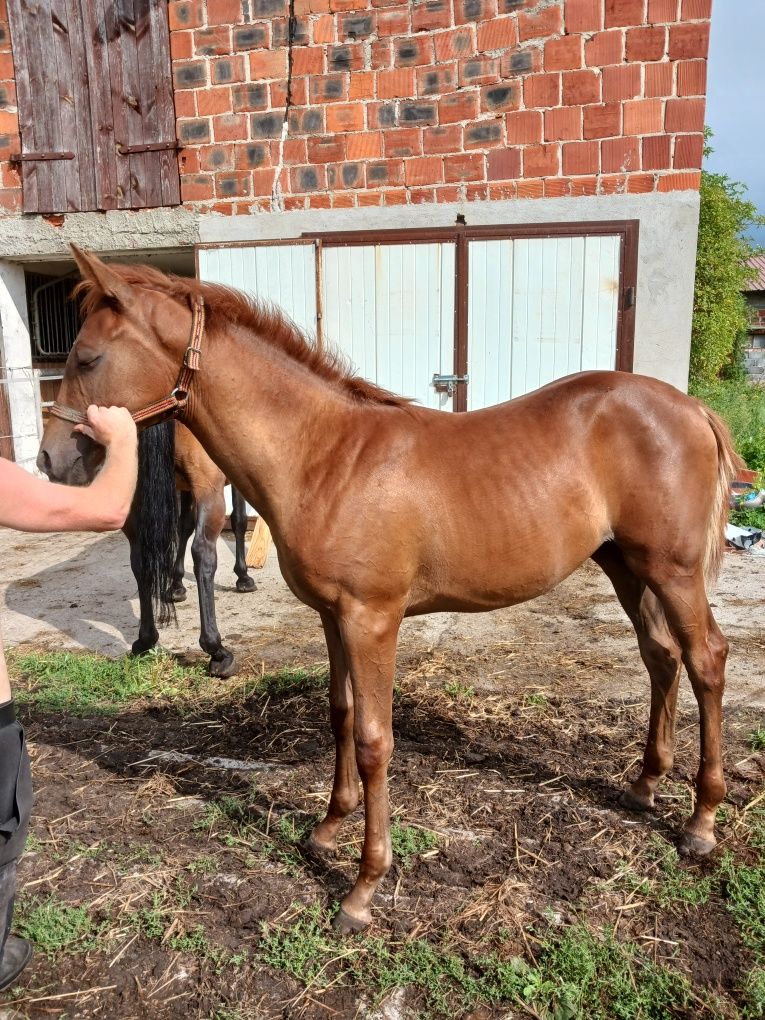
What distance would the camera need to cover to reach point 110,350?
1959 mm

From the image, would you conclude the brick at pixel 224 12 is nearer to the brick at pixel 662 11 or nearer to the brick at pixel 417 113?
the brick at pixel 417 113

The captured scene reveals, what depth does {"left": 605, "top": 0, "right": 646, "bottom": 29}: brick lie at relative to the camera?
17.7 feet

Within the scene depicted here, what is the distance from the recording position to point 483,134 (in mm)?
5930

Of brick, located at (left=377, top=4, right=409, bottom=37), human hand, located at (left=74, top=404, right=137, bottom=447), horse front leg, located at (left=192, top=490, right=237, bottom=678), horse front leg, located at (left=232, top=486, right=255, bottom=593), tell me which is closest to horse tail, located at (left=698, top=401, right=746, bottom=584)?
human hand, located at (left=74, top=404, right=137, bottom=447)

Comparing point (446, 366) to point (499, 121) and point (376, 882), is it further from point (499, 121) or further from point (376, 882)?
point (376, 882)

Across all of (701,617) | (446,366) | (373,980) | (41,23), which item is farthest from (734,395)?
(373,980)

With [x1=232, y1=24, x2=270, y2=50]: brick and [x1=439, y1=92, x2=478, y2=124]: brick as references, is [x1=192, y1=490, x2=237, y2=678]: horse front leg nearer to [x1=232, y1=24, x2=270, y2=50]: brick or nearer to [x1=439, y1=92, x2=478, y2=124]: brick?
[x1=439, y1=92, x2=478, y2=124]: brick

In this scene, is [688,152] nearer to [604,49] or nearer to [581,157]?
[581,157]

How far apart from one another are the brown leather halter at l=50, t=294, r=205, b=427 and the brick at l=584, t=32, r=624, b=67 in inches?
201

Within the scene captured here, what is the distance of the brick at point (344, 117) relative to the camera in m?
6.16

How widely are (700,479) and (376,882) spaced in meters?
1.67

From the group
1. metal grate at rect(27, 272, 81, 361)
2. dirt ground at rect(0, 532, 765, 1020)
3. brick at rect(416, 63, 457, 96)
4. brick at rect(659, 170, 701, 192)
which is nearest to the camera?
dirt ground at rect(0, 532, 765, 1020)

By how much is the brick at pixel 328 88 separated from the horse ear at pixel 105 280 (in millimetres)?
5159

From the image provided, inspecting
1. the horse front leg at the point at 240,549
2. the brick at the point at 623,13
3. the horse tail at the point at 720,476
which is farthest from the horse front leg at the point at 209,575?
the brick at the point at 623,13
